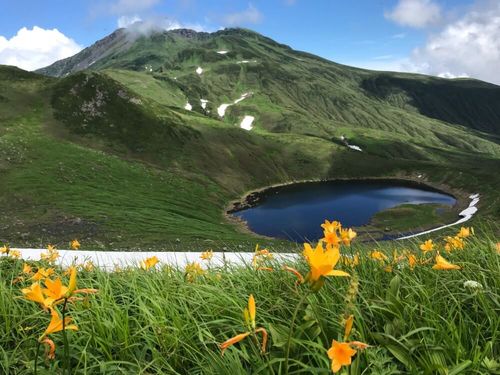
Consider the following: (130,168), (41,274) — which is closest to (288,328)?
(41,274)

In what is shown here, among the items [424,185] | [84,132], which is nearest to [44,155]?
[84,132]

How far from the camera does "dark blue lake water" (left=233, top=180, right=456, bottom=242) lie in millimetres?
96125

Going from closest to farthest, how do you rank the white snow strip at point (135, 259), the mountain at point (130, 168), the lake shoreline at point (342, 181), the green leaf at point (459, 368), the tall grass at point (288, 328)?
1. the green leaf at point (459, 368)
2. the tall grass at point (288, 328)
3. the white snow strip at point (135, 259)
4. the mountain at point (130, 168)
5. the lake shoreline at point (342, 181)

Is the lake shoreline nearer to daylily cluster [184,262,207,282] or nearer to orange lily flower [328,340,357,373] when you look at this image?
daylily cluster [184,262,207,282]

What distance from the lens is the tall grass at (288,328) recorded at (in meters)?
3.23

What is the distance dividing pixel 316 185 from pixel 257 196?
34.4 meters

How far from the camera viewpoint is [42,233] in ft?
153

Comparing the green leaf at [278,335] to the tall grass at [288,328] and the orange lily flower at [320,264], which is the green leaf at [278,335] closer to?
the tall grass at [288,328]

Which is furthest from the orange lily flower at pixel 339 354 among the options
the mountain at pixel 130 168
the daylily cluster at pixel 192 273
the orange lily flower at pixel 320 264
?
the mountain at pixel 130 168

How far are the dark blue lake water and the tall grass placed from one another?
3063 inches

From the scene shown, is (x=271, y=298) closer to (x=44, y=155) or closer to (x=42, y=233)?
(x=42, y=233)

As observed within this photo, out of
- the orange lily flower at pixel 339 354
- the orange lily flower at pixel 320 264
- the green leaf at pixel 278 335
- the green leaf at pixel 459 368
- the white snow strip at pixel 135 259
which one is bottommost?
the white snow strip at pixel 135 259

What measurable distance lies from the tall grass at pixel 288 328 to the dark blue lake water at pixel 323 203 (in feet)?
255

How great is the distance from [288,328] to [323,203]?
394 ft
